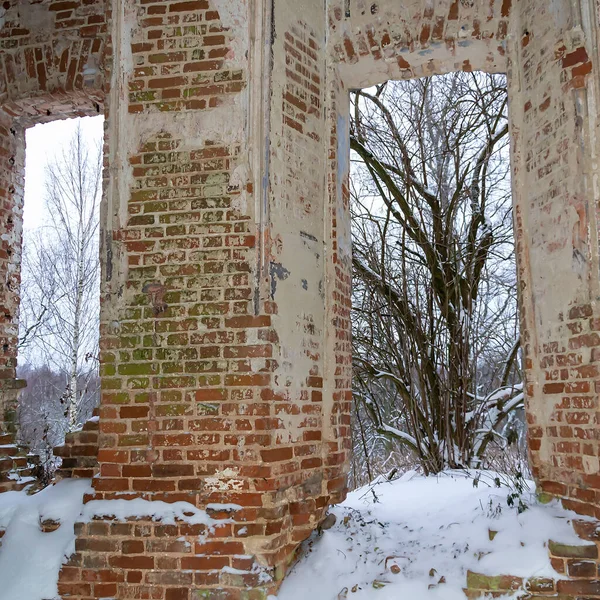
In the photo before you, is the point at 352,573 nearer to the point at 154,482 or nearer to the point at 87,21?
the point at 154,482

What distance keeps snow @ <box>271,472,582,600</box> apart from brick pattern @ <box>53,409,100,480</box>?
61.1 inches

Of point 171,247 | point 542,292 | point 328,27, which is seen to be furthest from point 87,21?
point 542,292

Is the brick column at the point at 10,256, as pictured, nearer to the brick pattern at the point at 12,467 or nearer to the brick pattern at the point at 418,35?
the brick pattern at the point at 12,467

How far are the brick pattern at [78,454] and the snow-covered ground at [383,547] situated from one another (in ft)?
0.39

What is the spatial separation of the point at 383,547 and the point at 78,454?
6.89 ft

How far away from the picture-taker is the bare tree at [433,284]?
6250 mm

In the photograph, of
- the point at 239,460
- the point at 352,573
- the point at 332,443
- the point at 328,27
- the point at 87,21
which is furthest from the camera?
the point at 87,21

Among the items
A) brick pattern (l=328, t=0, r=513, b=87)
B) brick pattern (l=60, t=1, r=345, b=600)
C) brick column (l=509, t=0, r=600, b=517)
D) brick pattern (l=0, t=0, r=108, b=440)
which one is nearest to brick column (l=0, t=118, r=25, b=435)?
brick pattern (l=0, t=0, r=108, b=440)

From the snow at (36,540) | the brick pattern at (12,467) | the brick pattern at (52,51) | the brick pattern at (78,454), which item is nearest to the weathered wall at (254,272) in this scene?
the snow at (36,540)

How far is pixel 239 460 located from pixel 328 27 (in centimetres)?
292

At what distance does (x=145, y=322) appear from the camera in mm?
3633

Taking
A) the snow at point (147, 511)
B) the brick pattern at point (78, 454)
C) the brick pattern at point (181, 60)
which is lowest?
the snow at point (147, 511)

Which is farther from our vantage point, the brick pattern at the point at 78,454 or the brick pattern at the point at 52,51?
the brick pattern at the point at 52,51

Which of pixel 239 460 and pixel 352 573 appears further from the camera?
pixel 352 573
